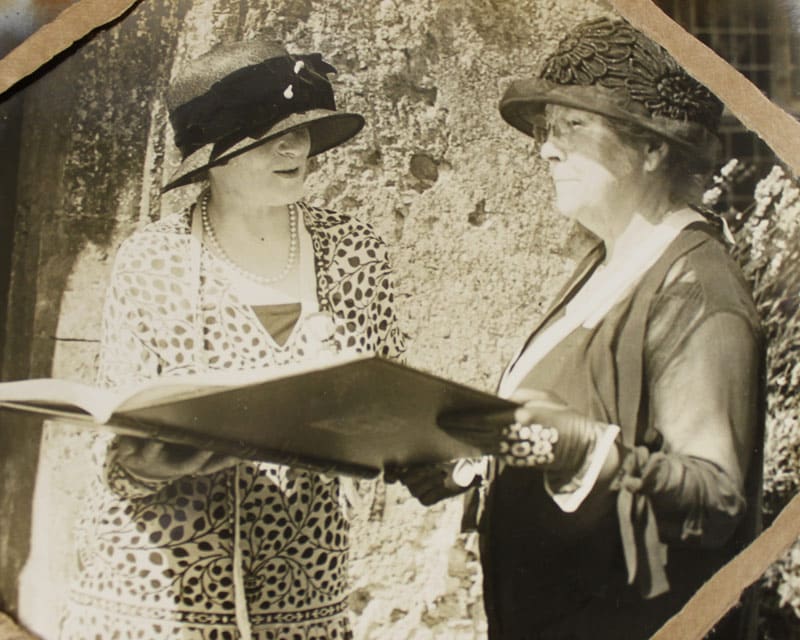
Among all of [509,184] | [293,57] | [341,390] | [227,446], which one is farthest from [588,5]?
[227,446]

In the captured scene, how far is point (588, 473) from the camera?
2.92 meters

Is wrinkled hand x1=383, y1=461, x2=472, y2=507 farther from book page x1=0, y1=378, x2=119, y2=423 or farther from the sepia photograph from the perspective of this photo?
book page x1=0, y1=378, x2=119, y2=423

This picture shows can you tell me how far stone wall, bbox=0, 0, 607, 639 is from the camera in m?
2.94

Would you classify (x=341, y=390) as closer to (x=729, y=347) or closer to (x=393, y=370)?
(x=393, y=370)

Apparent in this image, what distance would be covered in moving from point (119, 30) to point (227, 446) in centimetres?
116

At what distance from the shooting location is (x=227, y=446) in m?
2.86

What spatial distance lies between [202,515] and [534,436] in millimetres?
810

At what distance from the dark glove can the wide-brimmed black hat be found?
85cm

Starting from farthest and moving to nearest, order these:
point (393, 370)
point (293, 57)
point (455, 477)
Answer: point (293, 57) < point (455, 477) < point (393, 370)

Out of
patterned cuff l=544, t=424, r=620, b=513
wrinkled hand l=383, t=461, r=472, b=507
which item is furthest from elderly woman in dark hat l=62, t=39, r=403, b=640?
patterned cuff l=544, t=424, r=620, b=513

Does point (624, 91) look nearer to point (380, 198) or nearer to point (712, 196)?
point (712, 196)

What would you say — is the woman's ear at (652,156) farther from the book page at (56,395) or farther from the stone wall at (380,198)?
the book page at (56,395)

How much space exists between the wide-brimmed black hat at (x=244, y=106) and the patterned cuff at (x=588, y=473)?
1.01 m

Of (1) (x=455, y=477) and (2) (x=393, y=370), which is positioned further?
(1) (x=455, y=477)
